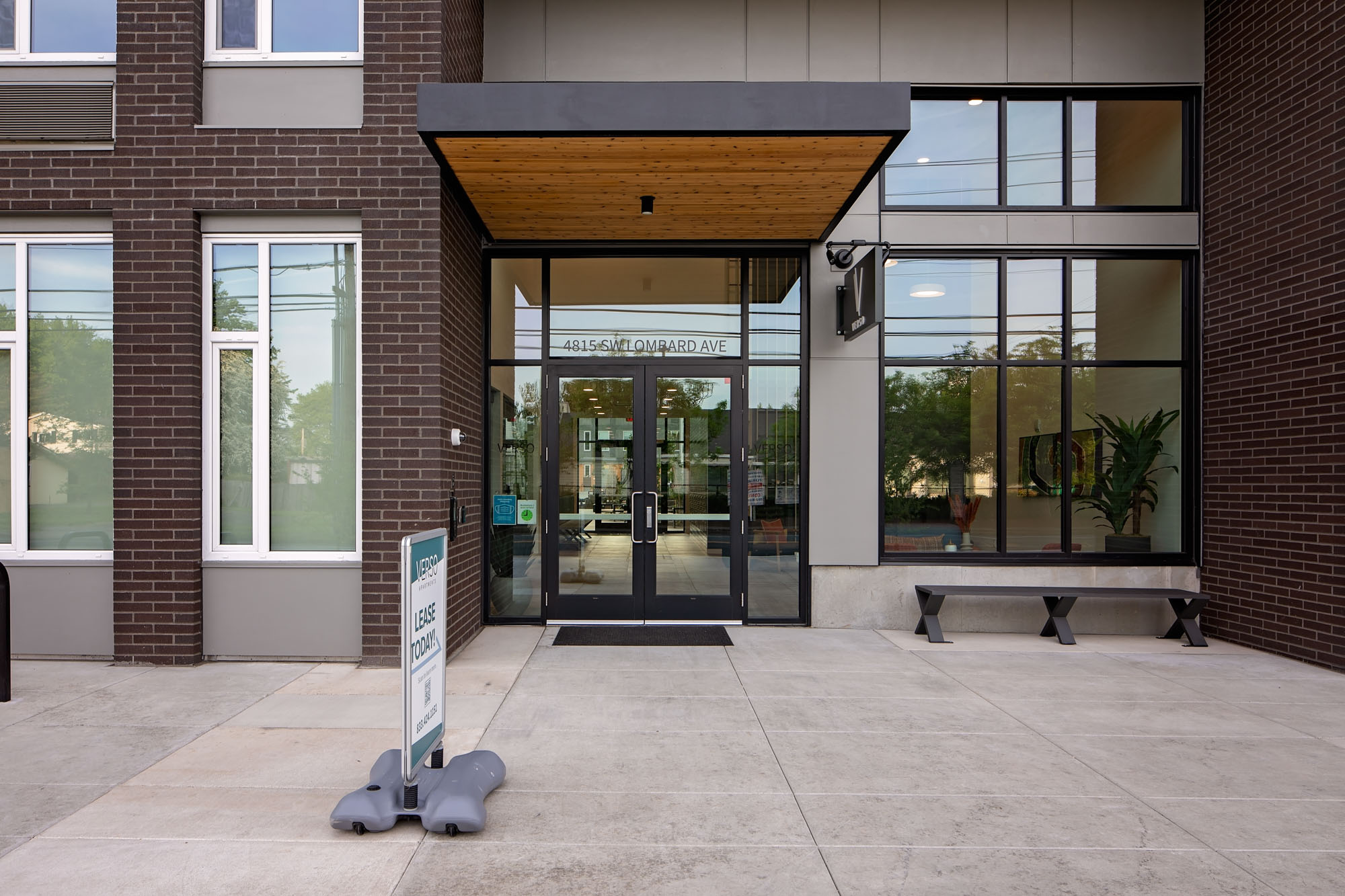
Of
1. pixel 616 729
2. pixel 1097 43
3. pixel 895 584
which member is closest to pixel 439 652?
pixel 616 729

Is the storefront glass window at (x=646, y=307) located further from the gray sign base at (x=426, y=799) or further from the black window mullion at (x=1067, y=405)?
the gray sign base at (x=426, y=799)

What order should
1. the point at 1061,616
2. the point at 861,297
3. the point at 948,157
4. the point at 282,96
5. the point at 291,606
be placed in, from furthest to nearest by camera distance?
the point at 948,157
the point at 1061,616
the point at 861,297
the point at 282,96
the point at 291,606

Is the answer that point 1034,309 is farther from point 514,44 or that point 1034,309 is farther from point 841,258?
point 514,44

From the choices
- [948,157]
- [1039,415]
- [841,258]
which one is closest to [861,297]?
[841,258]

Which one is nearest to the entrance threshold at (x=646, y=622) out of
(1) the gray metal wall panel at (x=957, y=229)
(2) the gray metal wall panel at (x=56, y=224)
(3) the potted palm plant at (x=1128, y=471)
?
(3) the potted palm plant at (x=1128, y=471)

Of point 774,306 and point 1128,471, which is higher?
point 774,306

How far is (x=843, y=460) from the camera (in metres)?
7.80

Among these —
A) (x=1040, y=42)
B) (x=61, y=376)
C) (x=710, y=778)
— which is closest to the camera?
(x=710, y=778)

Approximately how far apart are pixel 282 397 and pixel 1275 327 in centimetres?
918

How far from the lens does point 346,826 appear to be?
337 centimetres

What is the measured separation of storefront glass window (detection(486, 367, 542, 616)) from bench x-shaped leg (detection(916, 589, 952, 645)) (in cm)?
401

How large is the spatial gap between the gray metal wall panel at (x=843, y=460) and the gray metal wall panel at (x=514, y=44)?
14.0 feet

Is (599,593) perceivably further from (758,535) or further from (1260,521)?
(1260,521)

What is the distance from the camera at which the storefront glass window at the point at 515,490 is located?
25.7 feet
